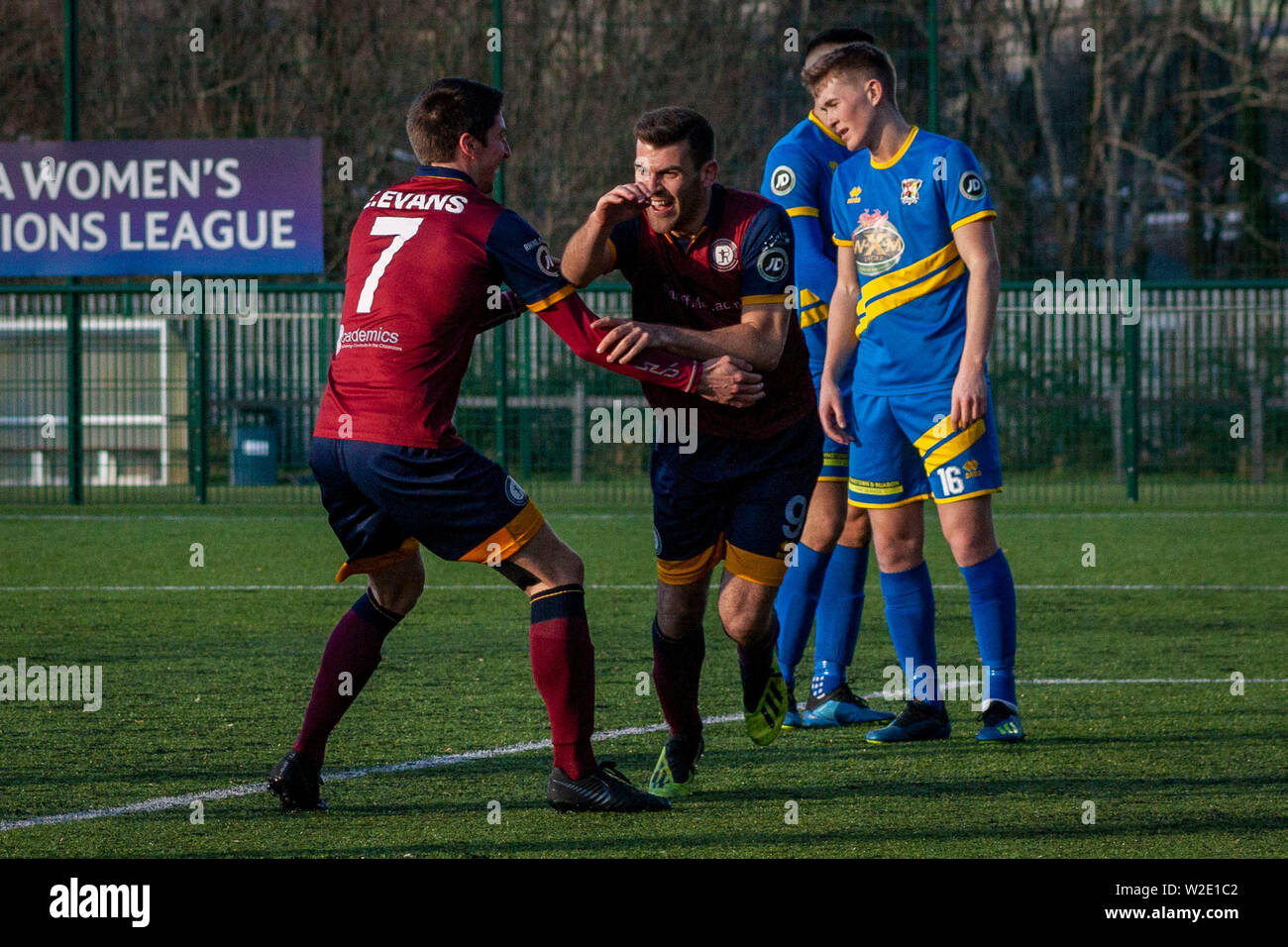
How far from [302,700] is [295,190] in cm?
935

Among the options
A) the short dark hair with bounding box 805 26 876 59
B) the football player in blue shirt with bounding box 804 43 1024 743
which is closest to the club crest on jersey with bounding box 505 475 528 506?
the football player in blue shirt with bounding box 804 43 1024 743

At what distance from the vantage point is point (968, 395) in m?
5.11

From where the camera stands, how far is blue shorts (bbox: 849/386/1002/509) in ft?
17.2

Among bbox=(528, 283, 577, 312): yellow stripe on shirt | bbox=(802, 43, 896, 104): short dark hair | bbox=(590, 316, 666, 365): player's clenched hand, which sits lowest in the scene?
bbox=(590, 316, 666, 365): player's clenched hand

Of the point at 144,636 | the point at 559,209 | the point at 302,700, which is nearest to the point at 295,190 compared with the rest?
the point at 559,209

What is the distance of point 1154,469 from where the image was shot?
15.2 m

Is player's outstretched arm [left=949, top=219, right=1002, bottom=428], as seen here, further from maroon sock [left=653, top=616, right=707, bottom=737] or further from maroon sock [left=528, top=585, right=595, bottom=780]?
maroon sock [left=528, top=585, right=595, bottom=780]

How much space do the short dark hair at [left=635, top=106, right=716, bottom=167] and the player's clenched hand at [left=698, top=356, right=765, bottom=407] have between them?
567 mm

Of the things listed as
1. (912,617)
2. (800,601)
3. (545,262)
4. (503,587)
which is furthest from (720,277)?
(503,587)

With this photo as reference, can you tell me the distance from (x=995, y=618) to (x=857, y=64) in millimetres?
1786

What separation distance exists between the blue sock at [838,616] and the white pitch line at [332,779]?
0.34 meters

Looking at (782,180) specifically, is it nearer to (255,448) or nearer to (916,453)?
(916,453)

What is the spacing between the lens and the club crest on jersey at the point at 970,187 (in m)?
5.18

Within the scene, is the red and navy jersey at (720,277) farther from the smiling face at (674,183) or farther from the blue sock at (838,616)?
the blue sock at (838,616)
